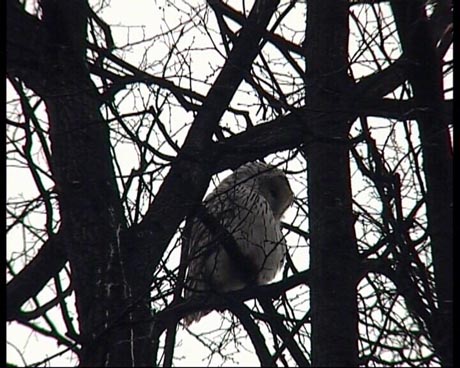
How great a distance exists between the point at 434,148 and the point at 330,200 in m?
0.62

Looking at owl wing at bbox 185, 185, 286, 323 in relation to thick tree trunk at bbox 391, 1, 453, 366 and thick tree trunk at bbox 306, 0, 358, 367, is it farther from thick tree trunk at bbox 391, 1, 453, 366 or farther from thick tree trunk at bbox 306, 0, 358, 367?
thick tree trunk at bbox 391, 1, 453, 366

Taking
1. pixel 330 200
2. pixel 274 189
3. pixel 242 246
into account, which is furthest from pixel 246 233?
pixel 330 200

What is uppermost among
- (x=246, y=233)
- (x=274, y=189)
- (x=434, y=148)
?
(x=274, y=189)

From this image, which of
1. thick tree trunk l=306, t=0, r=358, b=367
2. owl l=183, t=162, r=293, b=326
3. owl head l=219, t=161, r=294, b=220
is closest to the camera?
thick tree trunk l=306, t=0, r=358, b=367

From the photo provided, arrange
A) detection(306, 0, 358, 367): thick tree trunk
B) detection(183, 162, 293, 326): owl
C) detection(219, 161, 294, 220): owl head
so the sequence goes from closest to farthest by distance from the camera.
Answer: detection(306, 0, 358, 367): thick tree trunk
detection(183, 162, 293, 326): owl
detection(219, 161, 294, 220): owl head

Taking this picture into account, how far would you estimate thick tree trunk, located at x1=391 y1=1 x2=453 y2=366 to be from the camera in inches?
235

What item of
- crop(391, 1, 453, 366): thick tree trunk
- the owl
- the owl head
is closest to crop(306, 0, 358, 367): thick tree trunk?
crop(391, 1, 453, 366): thick tree trunk

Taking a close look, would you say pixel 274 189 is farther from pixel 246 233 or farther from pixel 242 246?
pixel 246 233

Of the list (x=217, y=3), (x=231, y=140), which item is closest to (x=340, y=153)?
(x=231, y=140)

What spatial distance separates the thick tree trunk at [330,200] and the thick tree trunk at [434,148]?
0.37m

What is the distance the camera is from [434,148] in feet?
20.8

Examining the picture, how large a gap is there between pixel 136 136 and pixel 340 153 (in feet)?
3.53

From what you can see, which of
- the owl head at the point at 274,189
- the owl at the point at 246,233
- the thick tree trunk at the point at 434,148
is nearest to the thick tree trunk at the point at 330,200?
the thick tree trunk at the point at 434,148

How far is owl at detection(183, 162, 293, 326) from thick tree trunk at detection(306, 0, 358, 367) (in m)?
0.90
